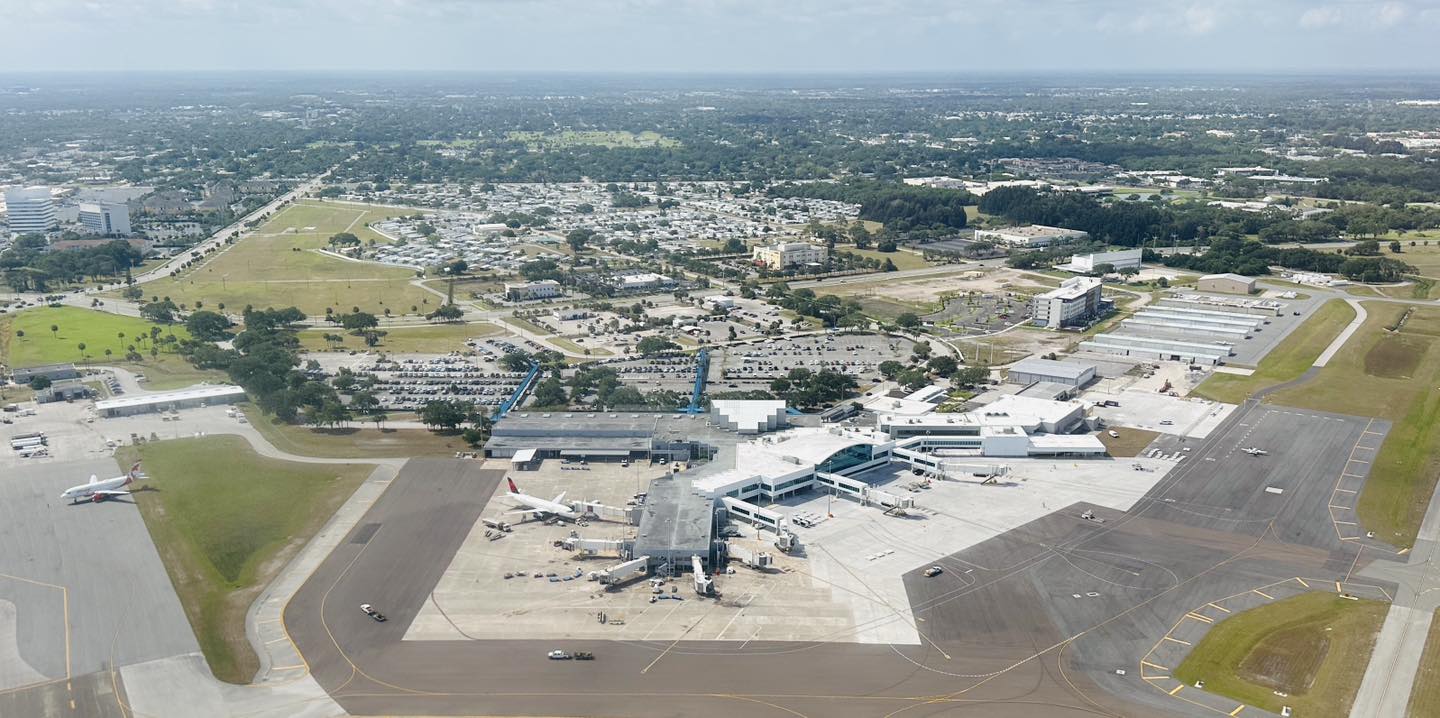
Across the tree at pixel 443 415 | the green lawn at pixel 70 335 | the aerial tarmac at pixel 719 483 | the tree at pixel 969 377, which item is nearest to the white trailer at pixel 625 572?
the aerial tarmac at pixel 719 483

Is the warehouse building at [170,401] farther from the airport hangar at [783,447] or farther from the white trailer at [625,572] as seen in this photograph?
the white trailer at [625,572]

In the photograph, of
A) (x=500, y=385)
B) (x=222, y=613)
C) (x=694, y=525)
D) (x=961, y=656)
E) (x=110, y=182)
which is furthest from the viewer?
(x=110, y=182)

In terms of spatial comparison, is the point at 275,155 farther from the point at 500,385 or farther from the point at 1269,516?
the point at 1269,516

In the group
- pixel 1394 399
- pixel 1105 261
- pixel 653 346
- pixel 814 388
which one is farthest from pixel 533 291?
pixel 1394 399

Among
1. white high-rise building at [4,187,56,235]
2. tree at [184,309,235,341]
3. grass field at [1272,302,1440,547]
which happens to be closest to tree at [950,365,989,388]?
grass field at [1272,302,1440,547]

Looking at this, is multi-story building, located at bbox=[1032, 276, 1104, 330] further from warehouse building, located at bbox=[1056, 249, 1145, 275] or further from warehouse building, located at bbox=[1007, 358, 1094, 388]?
warehouse building, located at bbox=[1056, 249, 1145, 275]

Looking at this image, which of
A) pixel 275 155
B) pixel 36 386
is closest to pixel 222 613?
pixel 36 386
